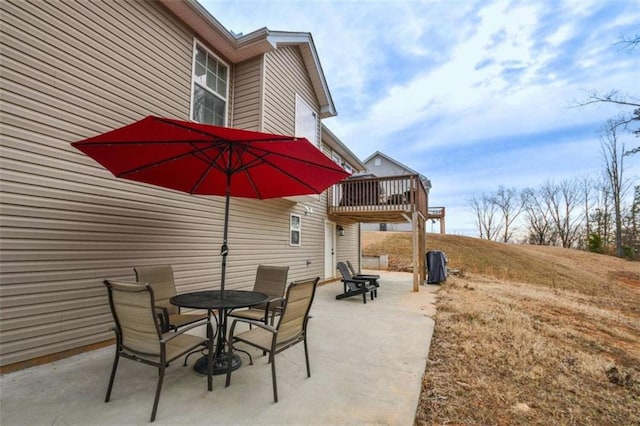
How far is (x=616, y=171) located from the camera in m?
23.4

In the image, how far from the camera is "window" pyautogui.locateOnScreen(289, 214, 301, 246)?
8.09 meters

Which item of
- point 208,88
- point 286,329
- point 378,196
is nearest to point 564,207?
point 378,196

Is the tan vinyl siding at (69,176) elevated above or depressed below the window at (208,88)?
below

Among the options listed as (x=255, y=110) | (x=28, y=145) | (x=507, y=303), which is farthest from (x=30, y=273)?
(x=507, y=303)

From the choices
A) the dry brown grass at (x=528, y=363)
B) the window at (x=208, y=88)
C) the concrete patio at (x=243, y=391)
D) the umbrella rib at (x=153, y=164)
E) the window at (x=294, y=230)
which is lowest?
the dry brown grass at (x=528, y=363)

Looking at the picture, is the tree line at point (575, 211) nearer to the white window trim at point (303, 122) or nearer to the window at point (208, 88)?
the white window trim at point (303, 122)

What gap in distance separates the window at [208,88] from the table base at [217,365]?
4.07m

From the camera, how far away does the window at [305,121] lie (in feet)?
24.8

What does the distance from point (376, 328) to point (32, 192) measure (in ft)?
Result: 16.6

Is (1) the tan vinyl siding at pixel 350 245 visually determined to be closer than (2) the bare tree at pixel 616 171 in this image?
Yes

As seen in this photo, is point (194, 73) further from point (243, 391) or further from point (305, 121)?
point (243, 391)

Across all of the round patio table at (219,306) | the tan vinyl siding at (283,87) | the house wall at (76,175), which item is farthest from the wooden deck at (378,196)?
the round patio table at (219,306)

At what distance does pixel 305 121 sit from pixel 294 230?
3178 mm

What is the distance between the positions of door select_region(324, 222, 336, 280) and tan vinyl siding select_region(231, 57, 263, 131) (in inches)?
211
